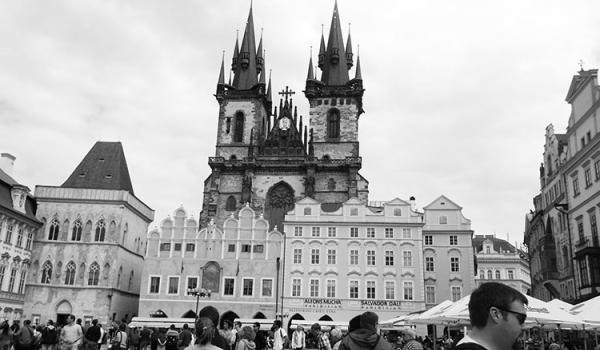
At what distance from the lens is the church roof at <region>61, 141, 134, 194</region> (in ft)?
157

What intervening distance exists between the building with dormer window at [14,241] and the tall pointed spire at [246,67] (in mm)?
26807

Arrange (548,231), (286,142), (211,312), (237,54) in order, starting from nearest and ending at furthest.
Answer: (211,312) → (548,231) → (286,142) → (237,54)

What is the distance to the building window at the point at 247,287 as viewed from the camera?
4216 centimetres

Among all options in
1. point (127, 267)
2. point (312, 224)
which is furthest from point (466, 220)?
point (127, 267)

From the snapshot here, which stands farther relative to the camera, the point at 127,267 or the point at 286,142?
the point at 286,142

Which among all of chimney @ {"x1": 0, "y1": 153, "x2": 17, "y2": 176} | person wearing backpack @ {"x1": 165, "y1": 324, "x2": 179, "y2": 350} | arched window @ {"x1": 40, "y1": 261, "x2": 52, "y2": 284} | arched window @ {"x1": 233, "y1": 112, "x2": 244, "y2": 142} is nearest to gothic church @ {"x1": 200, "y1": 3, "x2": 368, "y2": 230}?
arched window @ {"x1": 233, "y1": 112, "x2": 244, "y2": 142}

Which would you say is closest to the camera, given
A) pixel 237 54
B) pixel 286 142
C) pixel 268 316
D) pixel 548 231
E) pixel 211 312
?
pixel 211 312

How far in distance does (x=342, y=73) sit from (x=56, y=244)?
3506 cm

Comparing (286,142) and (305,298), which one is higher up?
(286,142)

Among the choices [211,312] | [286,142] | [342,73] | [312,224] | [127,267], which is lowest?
[211,312]

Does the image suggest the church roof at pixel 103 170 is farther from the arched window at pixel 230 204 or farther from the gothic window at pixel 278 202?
the gothic window at pixel 278 202

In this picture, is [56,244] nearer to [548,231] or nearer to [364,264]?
[364,264]

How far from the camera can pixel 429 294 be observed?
44469mm

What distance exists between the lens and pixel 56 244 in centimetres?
4438
